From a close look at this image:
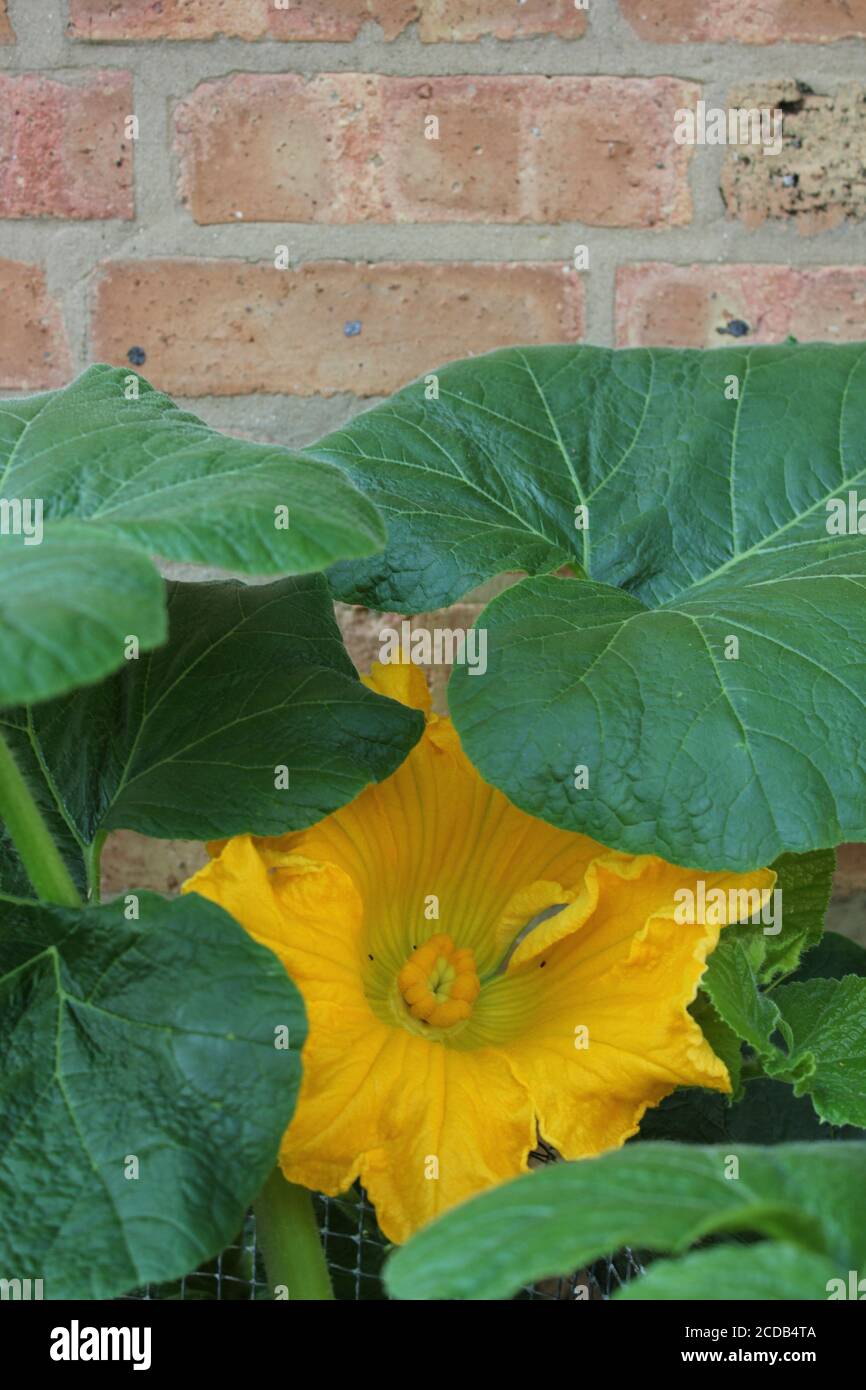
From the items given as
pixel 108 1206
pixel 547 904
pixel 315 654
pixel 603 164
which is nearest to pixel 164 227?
pixel 603 164

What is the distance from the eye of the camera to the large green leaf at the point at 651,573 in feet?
1.72

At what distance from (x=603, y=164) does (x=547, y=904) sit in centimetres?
57

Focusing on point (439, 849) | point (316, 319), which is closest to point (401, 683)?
point (439, 849)

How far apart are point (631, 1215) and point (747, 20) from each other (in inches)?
33.6

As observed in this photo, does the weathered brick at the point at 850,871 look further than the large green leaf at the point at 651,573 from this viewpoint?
Yes

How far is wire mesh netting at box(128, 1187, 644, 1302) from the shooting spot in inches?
24.7

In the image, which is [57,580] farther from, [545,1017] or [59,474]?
[545,1017]

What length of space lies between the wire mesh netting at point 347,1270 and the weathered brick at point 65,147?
67 centimetres

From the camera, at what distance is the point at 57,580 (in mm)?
397
